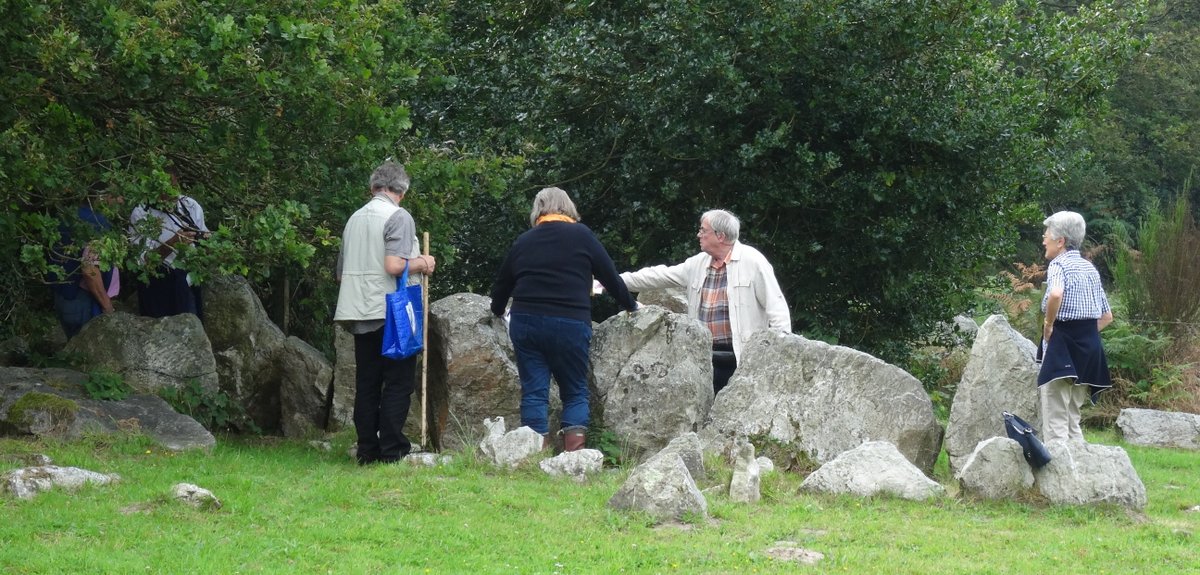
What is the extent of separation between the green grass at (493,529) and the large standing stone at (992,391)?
1.18 m

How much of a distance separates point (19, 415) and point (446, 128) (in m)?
5.47

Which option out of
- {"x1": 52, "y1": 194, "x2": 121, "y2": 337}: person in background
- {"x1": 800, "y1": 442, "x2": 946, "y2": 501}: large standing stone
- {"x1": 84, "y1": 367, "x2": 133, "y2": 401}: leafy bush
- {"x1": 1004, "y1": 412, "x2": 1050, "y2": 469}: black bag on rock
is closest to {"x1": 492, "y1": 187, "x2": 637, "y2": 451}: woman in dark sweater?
{"x1": 800, "y1": 442, "x2": 946, "y2": 501}: large standing stone

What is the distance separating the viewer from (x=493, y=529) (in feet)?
24.1

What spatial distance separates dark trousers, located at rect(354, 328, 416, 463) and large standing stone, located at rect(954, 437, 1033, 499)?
3822mm

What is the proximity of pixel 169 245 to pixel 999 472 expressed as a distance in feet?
20.4

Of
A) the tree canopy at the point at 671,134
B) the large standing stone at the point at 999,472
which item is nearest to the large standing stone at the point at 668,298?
the tree canopy at the point at 671,134

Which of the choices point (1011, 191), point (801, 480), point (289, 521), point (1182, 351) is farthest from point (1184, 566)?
point (1182, 351)

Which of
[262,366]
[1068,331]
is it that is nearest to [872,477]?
[1068,331]

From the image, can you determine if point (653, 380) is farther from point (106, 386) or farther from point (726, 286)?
point (106, 386)

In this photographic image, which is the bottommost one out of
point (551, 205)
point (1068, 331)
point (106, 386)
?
point (106, 386)

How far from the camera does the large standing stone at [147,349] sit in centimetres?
1077

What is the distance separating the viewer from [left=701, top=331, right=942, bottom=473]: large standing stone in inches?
371

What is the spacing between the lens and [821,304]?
13906 millimetres

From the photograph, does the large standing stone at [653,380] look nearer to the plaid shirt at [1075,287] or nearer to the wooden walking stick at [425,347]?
the wooden walking stick at [425,347]
